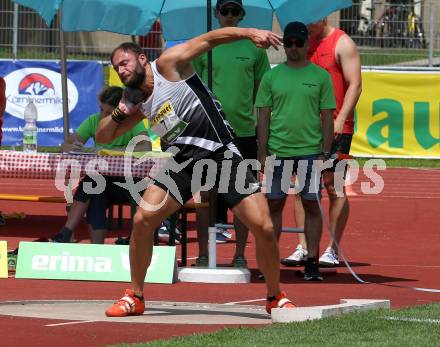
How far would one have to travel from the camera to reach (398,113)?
22156 mm

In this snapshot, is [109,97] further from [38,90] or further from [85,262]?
[38,90]

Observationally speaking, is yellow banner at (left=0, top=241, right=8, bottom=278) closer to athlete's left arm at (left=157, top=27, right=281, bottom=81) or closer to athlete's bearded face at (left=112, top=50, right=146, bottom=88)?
athlete's bearded face at (left=112, top=50, right=146, bottom=88)

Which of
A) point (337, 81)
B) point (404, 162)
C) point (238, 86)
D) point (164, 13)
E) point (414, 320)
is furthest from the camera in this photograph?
point (404, 162)

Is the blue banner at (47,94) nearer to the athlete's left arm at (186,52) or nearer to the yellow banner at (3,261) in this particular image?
the yellow banner at (3,261)

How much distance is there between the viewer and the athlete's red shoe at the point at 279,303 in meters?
8.60

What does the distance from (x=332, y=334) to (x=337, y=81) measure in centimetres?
A: 431

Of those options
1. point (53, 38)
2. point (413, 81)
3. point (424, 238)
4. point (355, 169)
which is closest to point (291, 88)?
point (424, 238)

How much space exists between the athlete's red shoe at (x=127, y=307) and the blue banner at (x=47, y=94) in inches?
536

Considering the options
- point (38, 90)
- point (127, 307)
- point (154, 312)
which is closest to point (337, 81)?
point (154, 312)

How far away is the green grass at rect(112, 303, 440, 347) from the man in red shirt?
3196mm

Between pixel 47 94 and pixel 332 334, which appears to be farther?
pixel 47 94

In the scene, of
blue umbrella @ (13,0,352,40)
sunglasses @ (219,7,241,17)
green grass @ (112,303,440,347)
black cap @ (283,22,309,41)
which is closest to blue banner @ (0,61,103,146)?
blue umbrella @ (13,0,352,40)

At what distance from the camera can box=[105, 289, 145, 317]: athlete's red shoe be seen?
8.62 metres

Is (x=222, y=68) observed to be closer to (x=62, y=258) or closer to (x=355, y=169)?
(x=62, y=258)
